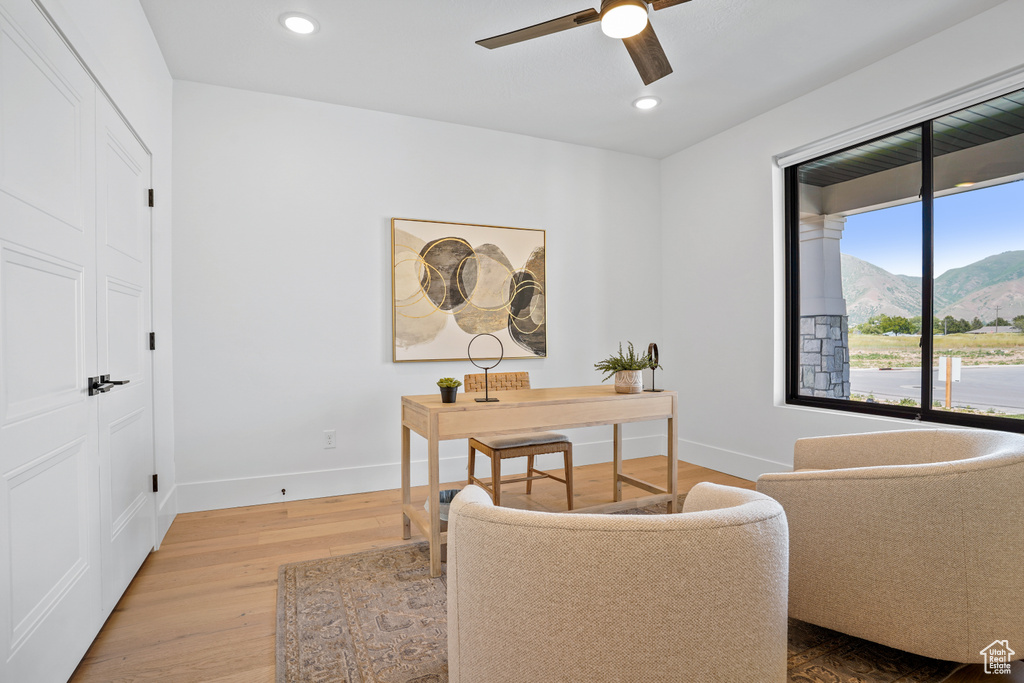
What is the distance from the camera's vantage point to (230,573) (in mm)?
2400

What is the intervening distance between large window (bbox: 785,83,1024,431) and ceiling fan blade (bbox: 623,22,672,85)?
1773 mm

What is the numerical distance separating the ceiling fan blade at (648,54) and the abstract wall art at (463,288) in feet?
5.98

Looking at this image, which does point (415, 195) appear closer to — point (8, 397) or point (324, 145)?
point (324, 145)

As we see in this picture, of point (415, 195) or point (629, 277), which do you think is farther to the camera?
point (629, 277)

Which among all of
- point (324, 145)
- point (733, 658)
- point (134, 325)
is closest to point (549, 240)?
point (324, 145)

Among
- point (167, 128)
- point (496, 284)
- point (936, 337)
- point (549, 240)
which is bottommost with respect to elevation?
point (936, 337)

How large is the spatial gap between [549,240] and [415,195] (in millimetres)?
1148

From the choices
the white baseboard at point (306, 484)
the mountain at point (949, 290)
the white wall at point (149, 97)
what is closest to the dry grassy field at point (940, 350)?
the mountain at point (949, 290)

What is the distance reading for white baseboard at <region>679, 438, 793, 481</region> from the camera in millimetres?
3776

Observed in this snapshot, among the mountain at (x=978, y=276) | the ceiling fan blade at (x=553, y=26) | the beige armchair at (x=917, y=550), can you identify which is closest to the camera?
the beige armchair at (x=917, y=550)

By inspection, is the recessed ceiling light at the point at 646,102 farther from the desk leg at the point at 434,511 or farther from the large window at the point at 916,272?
the desk leg at the point at 434,511

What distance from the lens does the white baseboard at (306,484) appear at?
3.25 meters

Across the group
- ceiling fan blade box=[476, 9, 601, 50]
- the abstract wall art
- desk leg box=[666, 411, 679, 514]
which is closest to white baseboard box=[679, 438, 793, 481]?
desk leg box=[666, 411, 679, 514]

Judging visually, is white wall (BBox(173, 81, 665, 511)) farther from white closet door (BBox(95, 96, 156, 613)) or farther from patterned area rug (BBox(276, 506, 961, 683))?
patterned area rug (BBox(276, 506, 961, 683))
